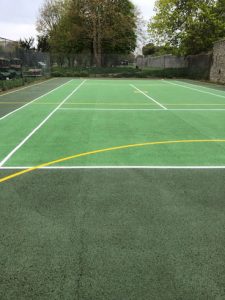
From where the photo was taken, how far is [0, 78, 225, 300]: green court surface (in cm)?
371

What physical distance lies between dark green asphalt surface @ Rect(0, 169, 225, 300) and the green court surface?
12mm

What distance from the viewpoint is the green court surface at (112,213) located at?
3.71 m

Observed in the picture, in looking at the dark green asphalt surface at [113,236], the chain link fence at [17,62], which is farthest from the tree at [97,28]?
the dark green asphalt surface at [113,236]

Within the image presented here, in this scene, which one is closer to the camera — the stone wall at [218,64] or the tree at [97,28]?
the stone wall at [218,64]

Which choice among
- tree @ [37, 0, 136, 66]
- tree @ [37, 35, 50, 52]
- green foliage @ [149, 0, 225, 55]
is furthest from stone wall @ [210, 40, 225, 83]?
tree @ [37, 35, 50, 52]

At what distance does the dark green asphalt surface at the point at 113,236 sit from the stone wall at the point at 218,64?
29558 millimetres

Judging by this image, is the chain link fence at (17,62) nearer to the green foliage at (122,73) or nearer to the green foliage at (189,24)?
the green foliage at (122,73)

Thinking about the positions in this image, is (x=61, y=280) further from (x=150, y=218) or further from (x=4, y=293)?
(x=150, y=218)

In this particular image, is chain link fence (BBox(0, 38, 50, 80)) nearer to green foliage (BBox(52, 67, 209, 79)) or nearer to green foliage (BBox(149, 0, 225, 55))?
green foliage (BBox(52, 67, 209, 79))

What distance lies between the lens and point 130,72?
1959 inches

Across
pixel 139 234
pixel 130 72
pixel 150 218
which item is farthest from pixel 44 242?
pixel 130 72

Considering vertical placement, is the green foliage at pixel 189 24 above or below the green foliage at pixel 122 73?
above

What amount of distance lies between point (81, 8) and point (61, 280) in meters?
53.5

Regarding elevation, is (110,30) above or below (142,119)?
above
